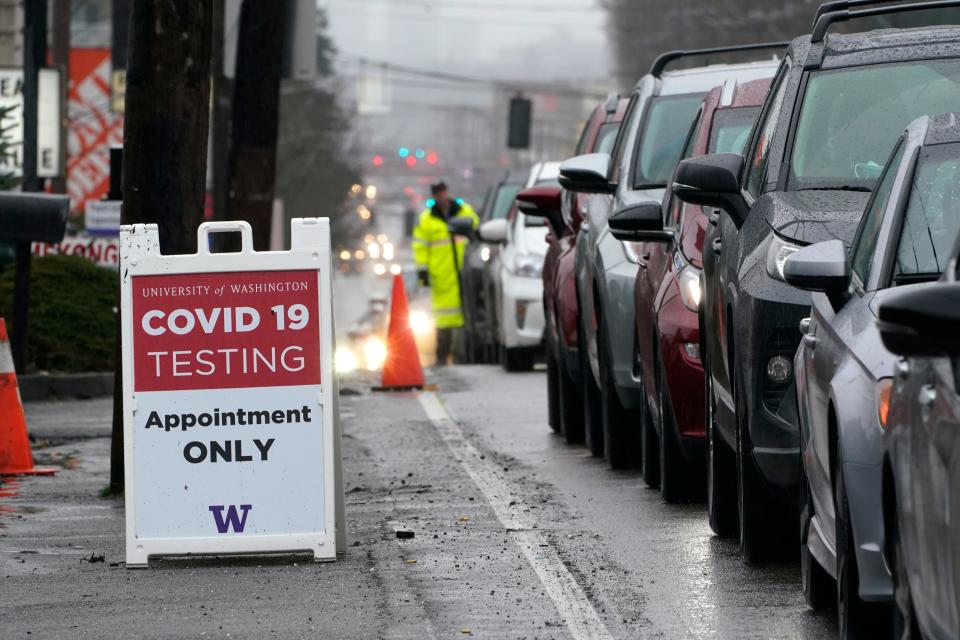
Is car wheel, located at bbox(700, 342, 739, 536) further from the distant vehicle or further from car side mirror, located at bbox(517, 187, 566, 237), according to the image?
car side mirror, located at bbox(517, 187, 566, 237)

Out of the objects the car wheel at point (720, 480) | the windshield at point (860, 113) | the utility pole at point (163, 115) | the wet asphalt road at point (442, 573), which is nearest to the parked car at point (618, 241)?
the wet asphalt road at point (442, 573)

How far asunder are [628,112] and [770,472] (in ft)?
19.9

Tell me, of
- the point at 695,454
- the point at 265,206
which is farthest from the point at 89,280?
the point at 695,454

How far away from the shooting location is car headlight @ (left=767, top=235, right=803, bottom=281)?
8.11m

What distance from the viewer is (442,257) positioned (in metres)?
28.7

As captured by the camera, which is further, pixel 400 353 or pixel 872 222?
pixel 400 353

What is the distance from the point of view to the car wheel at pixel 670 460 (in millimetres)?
10523

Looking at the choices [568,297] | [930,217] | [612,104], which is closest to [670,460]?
[568,297]

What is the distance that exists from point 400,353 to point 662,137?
670cm

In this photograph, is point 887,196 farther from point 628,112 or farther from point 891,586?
point 628,112

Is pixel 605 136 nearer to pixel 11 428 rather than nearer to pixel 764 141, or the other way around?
pixel 11 428

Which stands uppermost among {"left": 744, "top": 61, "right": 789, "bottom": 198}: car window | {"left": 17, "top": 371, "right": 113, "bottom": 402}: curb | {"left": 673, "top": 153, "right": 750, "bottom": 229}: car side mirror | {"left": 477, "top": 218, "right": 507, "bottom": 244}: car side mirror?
{"left": 744, "top": 61, "right": 789, "bottom": 198}: car window

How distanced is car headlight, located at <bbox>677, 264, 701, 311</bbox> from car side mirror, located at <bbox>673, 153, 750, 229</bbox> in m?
1.15

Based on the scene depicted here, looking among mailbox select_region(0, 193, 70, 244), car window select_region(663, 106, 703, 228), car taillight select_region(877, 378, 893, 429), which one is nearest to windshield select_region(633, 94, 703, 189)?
car window select_region(663, 106, 703, 228)
